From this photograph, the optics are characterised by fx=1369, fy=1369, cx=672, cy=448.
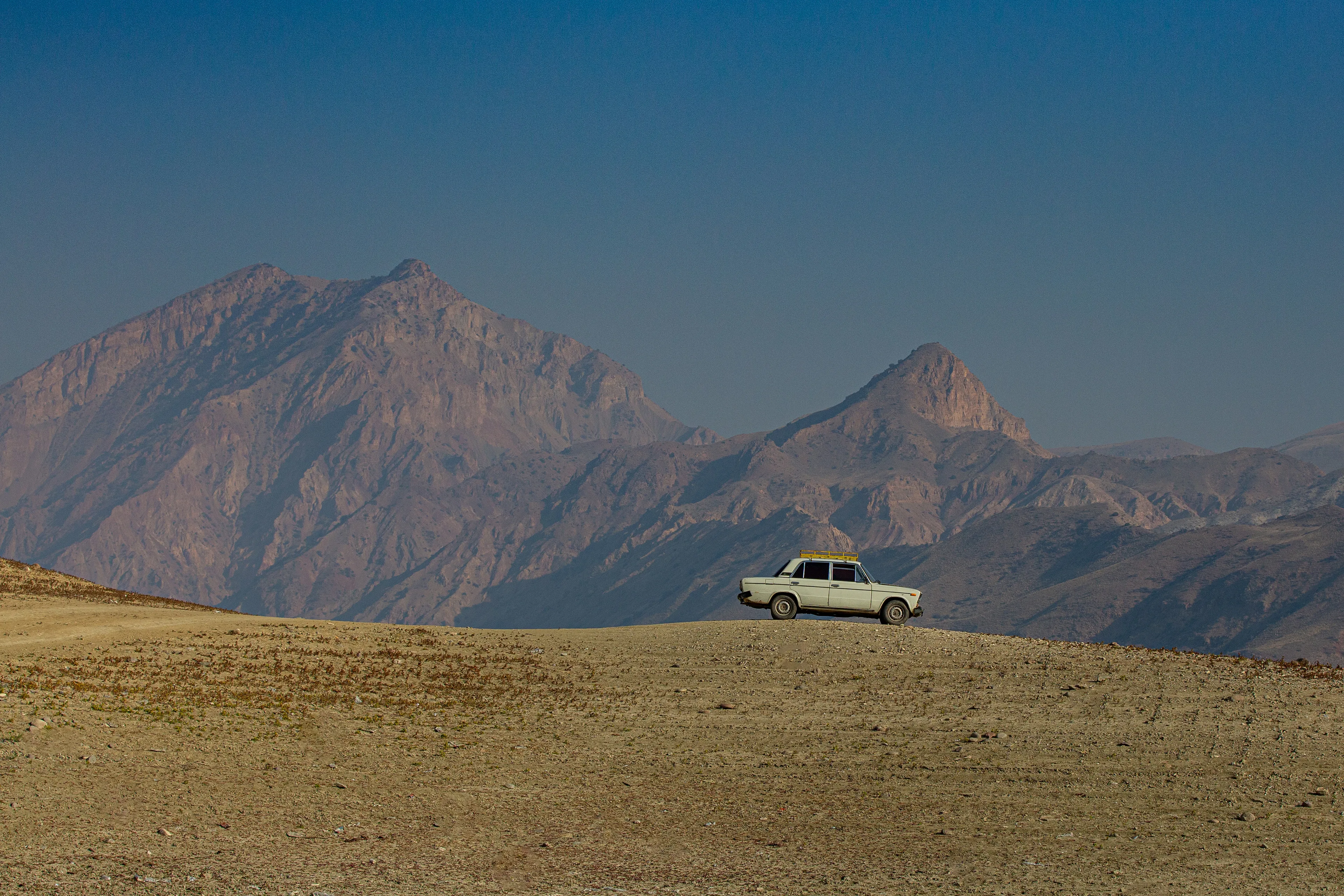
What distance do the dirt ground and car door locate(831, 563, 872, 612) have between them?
2.66 m

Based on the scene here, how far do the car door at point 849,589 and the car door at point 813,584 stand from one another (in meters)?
0.15

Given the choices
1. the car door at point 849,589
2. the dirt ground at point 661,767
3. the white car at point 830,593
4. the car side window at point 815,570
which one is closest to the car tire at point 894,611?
the white car at point 830,593

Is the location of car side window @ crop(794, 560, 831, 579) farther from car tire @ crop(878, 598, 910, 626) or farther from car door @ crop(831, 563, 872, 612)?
car tire @ crop(878, 598, 910, 626)

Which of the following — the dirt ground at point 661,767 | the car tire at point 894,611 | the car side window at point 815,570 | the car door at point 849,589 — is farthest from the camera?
the car side window at point 815,570

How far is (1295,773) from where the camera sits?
26.5 metres

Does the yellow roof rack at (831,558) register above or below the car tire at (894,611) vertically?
above

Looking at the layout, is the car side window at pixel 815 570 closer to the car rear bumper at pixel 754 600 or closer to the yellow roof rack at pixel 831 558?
the yellow roof rack at pixel 831 558

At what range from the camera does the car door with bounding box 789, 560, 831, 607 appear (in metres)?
43.6

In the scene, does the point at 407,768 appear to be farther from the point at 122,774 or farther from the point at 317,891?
the point at 317,891

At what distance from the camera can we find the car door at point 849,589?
43.3 metres

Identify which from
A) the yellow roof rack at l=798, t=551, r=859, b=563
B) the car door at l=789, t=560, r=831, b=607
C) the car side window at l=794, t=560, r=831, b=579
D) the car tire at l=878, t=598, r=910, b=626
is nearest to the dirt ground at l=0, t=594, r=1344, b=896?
the car tire at l=878, t=598, r=910, b=626

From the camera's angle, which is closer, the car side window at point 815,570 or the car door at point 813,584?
the car door at point 813,584

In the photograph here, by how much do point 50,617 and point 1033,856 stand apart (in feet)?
107

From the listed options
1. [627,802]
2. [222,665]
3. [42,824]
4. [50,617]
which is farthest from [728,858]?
[50,617]
